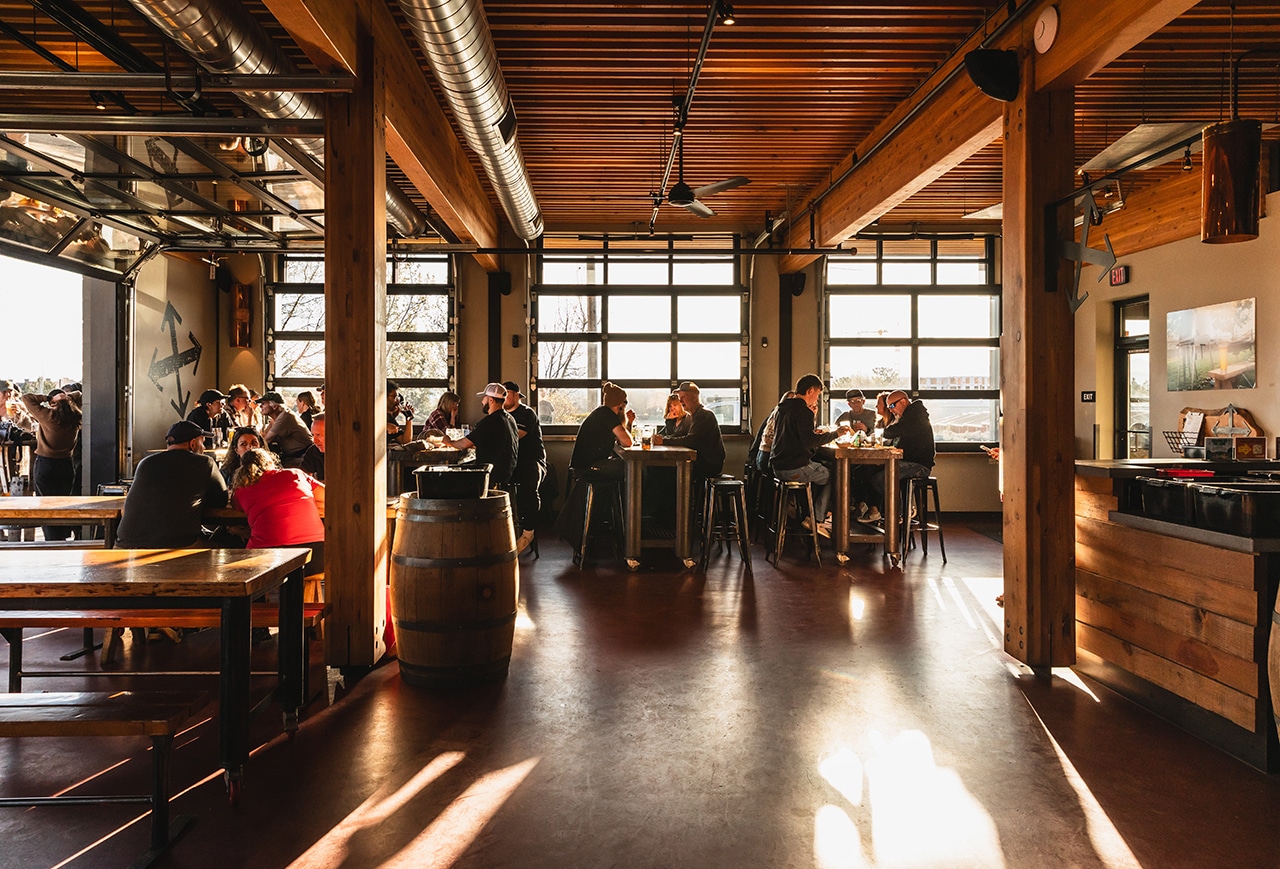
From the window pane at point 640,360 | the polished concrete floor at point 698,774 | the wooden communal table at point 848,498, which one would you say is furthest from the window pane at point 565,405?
the polished concrete floor at point 698,774

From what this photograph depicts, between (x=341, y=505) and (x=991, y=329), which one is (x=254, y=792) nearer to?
(x=341, y=505)

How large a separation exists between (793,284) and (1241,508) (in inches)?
279

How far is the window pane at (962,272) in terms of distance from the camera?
9.81m

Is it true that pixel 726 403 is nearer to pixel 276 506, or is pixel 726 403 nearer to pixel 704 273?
pixel 704 273

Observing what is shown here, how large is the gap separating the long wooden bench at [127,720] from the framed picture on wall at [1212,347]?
8.10m

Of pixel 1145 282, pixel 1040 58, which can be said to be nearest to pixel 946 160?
pixel 1040 58

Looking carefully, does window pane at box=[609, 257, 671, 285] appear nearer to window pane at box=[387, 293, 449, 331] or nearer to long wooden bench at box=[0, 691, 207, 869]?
window pane at box=[387, 293, 449, 331]

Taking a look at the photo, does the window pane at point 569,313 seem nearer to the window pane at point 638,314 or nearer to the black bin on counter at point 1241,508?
the window pane at point 638,314

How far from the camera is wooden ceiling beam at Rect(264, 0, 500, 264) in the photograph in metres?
3.33

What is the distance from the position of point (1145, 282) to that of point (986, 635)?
18.5 feet

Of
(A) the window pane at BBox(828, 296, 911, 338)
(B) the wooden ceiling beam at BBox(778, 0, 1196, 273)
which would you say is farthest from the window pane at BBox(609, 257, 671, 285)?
(A) the window pane at BBox(828, 296, 911, 338)

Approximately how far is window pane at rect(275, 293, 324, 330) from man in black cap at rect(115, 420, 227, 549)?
619 centimetres

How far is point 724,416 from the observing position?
32.0ft

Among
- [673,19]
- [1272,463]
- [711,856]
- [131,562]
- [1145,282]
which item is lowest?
[711,856]
